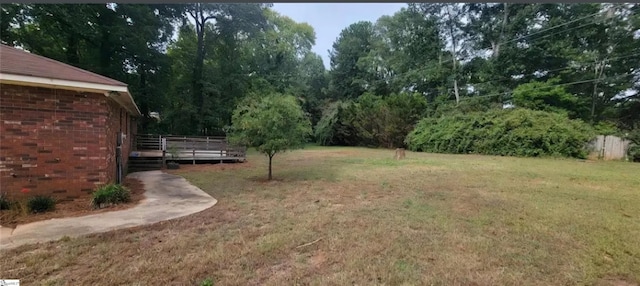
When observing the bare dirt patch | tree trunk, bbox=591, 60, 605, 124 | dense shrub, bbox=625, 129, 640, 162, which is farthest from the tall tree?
the bare dirt patch

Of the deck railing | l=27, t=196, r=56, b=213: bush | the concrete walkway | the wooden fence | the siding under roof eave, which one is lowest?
the concrete walkway

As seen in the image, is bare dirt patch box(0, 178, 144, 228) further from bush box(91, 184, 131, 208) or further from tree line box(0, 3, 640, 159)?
tree line box(0, 3, 640, 159)

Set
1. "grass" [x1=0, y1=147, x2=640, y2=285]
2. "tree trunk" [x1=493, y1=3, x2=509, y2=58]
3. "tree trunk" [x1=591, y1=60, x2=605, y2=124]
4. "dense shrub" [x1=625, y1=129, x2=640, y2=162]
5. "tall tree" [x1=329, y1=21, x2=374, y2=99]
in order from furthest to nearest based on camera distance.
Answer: "tall tree" [x1=329, y1=21, x2=374, y2=99], "tree trunk" [x1=493, y1=3, x2=509, y2=58], "tree trunk" [x1=591, y1=60, x2=605, y2=124], "dense shrub" [x1=625, y1=129, x2=640, y2=162], "grass" [x1=0, y1=147, x2=640, y2=285]

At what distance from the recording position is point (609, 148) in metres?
14.8

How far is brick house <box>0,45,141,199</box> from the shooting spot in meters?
5.24

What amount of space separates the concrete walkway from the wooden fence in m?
17.7

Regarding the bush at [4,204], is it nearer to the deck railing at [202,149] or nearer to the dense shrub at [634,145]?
the deck railing at [202,149]

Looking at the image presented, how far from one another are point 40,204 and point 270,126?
16.1 ft

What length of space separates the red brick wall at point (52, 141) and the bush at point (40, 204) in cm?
43

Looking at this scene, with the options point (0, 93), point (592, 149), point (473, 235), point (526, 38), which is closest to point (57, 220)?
point (0, 93)

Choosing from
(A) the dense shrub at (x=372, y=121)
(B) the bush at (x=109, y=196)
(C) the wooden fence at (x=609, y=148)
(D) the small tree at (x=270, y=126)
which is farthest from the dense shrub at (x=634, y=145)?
(B) the bush at (x=109, y=196)

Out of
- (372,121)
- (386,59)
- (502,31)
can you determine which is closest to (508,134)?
(372,121)

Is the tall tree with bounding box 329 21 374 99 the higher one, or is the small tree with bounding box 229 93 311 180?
the tall tree with bounding box 329 21 374 99

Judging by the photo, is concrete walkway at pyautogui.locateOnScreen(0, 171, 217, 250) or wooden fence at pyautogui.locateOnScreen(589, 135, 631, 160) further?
wooden fence at pyautogui.locateOnScreen(589, 135, 631, 160)
